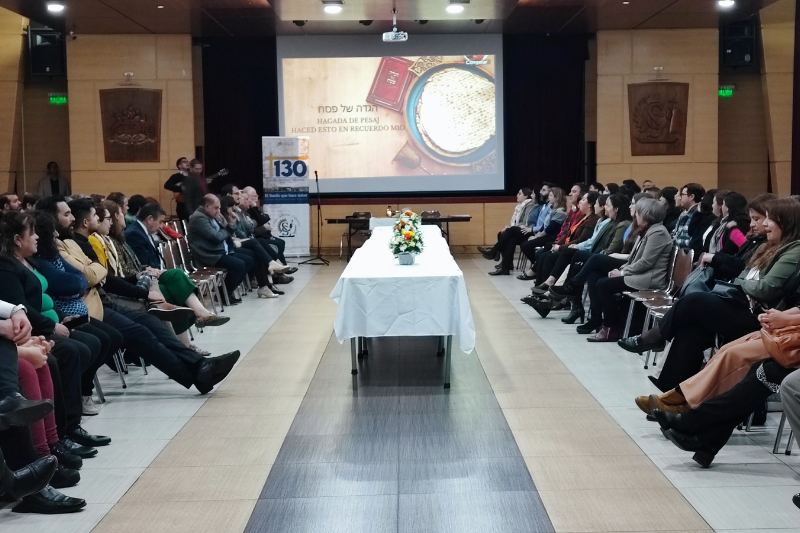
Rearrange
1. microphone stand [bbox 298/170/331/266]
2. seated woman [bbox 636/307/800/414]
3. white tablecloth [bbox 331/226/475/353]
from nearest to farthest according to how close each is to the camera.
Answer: seated woman [bbox 636/307/800/414] < white tablecloth [bbox 331/226/475/353] < microphone stand [bbox 298/170/331/266]

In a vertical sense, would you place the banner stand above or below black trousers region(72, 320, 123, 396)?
above

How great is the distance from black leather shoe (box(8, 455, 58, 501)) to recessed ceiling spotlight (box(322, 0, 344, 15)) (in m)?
8.60

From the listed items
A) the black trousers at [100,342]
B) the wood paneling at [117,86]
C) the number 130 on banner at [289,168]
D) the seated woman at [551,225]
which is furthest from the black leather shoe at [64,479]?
the wood paneling at [117,86]

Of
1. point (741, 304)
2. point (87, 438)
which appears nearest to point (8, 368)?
point (87, 438)

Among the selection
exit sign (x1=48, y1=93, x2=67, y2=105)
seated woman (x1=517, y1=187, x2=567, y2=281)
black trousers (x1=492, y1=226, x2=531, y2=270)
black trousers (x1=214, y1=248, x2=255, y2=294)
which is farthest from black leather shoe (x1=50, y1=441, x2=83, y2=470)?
exit sign (x1=48, y1=93, x2=67, y2=105)

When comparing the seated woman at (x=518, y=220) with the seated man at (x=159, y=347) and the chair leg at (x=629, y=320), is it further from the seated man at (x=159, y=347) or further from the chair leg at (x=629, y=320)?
the seated man at (x=159, y=347)

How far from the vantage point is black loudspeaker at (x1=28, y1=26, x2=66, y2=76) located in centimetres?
1357

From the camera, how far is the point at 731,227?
6230mm

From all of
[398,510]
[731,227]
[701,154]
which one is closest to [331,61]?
[701,154]

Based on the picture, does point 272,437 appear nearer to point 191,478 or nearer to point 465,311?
point 191,478

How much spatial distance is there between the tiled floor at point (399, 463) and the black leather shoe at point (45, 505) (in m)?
0.71

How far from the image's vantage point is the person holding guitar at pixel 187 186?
1258cm

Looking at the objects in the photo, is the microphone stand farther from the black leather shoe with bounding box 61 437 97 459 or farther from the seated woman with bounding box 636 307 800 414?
the seated woman with bounding box 636 307 800 414

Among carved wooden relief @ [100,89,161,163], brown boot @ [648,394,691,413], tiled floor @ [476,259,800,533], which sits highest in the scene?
carved wooden relief @ [100,89,161,163]
